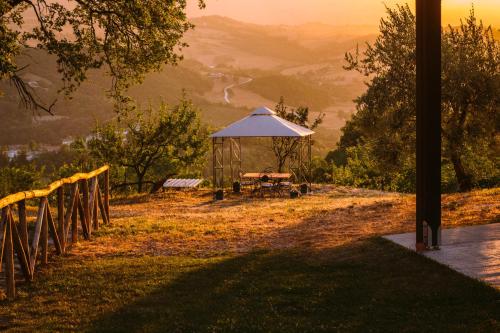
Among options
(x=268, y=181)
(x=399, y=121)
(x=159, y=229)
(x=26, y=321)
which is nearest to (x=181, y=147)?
(x=268, y=181)

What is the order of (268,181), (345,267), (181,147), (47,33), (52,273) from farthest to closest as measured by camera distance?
(181,147)
(268,181)
(47,33)
(52,273)
(345,267)

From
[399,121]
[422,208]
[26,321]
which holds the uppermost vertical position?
[399,121]

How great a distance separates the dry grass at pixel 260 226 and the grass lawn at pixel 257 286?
5cm

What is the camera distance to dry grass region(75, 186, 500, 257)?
10299mm

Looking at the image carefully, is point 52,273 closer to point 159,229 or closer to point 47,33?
point 159,229

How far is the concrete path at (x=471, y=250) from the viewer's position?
678 centimetres

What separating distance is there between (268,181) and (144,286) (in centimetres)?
1686

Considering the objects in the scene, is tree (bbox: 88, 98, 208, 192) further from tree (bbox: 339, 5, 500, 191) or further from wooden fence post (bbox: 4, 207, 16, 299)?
wooden fence post (bbox: 4, 207, 16, 299)

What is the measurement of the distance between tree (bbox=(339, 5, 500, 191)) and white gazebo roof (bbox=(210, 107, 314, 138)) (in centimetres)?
317

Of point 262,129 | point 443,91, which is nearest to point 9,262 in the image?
point 443,91

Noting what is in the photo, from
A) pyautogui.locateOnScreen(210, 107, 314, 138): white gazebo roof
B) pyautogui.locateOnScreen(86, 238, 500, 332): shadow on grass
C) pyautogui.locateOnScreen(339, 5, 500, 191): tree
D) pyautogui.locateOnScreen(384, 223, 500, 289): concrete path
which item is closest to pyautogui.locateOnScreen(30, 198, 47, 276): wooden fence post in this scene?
pyautogui.locateOnScreen(86, 238, 500, 332): shadow on grass

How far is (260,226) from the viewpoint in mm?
13133

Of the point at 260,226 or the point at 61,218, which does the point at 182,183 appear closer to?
the point at 260,226

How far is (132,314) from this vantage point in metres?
6.23
